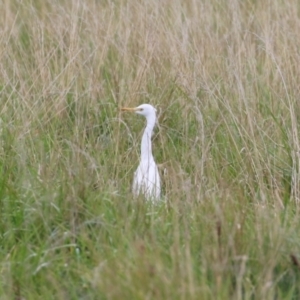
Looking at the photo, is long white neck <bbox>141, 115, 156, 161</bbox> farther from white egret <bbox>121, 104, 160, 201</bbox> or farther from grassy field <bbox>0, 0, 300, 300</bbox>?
grassy field <bbox>0, 0, 300, 300</bbox>

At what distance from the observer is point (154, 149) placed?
4.71 m

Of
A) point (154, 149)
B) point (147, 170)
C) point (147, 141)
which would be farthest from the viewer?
point (154, 149)

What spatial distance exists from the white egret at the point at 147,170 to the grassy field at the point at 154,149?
0.21 ft

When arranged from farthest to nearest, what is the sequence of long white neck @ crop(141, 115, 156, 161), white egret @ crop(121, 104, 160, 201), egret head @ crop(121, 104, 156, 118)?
egret head @ crop(121, 104, 156, 118)
long white neck @ crop(141, 115, 156, 161)
white egret @ crop(121, 104, 160, 201)

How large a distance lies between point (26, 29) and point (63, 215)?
268 cm

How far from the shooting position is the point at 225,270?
286cm

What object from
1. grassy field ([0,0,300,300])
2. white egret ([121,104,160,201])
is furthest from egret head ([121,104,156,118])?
grassy field ([0,0,300,300])

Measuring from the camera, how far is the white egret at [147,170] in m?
3.67

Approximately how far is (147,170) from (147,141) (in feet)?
1.80

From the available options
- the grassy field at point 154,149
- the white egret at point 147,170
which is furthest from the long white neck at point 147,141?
the grassy field at point 154,149

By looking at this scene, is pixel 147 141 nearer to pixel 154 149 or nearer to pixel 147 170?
pixel 154 149

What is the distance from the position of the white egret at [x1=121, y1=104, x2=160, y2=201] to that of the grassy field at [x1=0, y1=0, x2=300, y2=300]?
65mm

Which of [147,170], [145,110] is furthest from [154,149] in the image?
[147,170]

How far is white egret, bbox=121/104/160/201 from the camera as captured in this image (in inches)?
144
